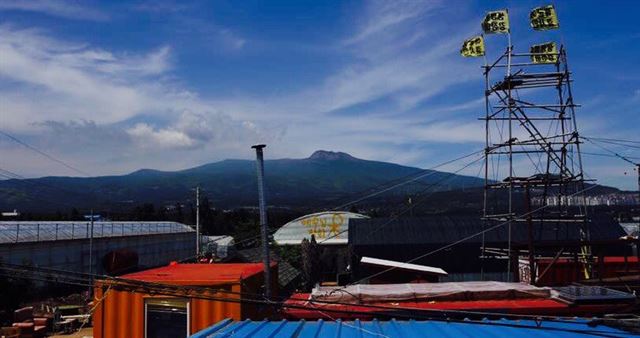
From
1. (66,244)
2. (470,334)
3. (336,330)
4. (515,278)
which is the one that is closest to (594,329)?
(470,334)

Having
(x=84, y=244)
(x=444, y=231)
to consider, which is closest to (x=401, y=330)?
(x=444, y=231)

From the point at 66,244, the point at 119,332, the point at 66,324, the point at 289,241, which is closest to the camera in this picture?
the point at 119,332

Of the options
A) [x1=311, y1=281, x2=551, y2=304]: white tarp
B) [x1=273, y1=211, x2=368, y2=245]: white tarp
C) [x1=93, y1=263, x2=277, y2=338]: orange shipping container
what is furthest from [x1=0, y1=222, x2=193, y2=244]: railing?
[x1=311, y1=281, x2=551, y2=304]: white tarp

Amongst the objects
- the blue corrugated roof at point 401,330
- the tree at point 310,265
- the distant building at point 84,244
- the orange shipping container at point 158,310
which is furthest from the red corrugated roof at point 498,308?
the tree at point 310,265

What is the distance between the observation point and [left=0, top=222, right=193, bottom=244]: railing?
3700 centimetres

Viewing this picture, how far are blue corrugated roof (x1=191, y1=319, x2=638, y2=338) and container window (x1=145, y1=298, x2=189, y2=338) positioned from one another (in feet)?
6.27

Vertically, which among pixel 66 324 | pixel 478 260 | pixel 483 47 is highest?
pixel 483 47

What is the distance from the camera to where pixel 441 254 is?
34.2m

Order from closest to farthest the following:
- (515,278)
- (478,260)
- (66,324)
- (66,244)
Result: (515,278)
(66,324)
(478,260)
(66,244)

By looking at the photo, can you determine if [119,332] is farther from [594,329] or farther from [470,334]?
[594,329]

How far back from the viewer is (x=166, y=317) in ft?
38.3

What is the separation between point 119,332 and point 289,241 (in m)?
47.1

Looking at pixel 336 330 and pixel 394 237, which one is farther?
pixel 394 237

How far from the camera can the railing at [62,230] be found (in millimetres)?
37000
